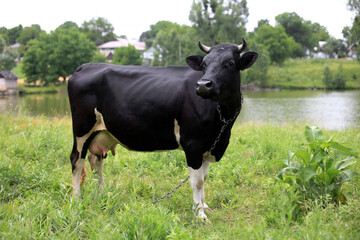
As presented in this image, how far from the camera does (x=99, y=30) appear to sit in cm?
11369

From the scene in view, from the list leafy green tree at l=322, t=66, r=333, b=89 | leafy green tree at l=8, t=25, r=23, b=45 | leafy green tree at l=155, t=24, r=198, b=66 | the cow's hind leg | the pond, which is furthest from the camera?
leafy green tree at l=8, t=25, r=23, b=45

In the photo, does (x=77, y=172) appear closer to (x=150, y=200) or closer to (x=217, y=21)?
(x=150, y=200)

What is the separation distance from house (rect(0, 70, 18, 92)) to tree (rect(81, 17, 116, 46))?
6250cm

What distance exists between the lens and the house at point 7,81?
147 feet

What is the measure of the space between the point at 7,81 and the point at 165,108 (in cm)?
4775

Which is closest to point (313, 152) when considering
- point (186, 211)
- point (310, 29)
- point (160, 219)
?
point (186, 211)

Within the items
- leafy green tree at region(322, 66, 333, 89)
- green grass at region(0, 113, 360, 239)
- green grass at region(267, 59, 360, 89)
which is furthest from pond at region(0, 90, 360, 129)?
green grass at region(267, 59, 360, 89)

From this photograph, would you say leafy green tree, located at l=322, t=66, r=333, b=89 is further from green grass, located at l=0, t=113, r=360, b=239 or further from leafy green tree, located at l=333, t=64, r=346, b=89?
green grass, located at l=0, t=113, r=360, b=239

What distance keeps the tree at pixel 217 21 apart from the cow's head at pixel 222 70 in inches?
1547

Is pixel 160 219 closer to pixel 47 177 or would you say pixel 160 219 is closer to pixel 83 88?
pixel 83 88

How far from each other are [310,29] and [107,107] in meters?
111

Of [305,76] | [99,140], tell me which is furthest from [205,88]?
[305,76]

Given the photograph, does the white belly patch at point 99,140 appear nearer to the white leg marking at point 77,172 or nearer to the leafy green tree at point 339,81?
the white leg marking at point 77,172

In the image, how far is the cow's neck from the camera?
3859 millimetres
